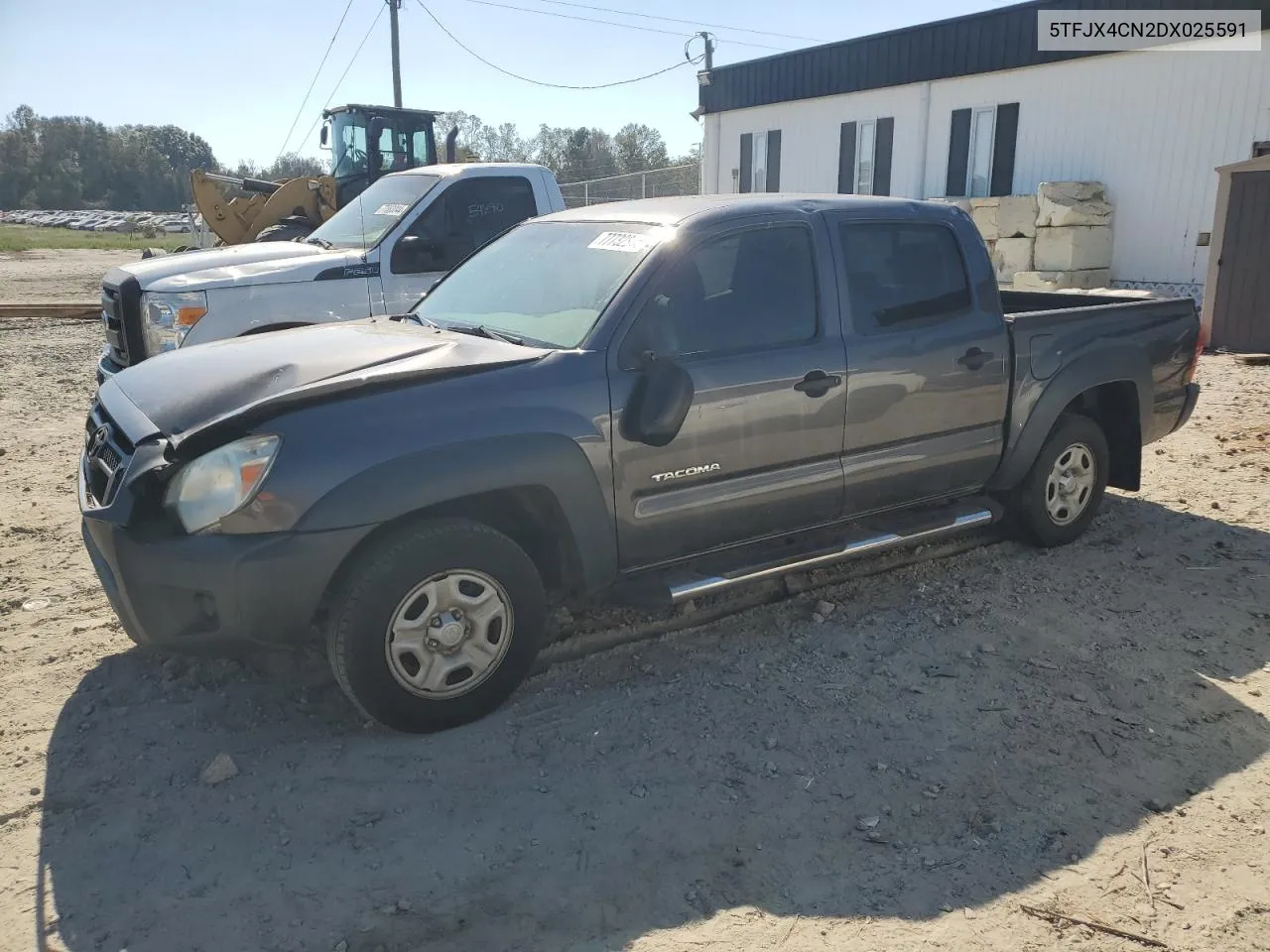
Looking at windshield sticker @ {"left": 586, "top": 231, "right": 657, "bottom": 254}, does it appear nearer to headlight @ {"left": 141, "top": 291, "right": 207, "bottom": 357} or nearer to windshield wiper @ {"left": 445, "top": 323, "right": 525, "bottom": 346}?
windshield wiper @ {"left": 445, "top": 323, "right": 525, "bottom": 346}

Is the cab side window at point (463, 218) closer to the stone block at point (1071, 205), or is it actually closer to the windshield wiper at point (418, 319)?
the windshield wiper at point (418, 319)

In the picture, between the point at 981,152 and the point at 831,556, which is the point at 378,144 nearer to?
the point at 981,152

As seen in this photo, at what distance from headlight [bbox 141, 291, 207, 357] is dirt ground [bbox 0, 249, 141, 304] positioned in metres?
12.6

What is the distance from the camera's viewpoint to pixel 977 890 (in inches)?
111

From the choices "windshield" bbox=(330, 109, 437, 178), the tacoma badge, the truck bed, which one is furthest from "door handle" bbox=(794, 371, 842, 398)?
"windshield" bbox=(330, 109, 437, 178)

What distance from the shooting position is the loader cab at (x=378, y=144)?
15.1 m

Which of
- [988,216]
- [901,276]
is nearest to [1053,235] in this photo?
[988,216]

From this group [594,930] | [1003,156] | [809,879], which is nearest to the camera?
[594,930]

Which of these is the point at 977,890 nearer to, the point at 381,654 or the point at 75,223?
the point at 381,654

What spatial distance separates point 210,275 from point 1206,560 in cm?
653

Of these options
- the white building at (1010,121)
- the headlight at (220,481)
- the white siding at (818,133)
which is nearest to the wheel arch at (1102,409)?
the headlight at (220,481)

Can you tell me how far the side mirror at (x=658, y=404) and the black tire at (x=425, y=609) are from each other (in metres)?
0.64

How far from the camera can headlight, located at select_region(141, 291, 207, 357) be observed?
6695mm

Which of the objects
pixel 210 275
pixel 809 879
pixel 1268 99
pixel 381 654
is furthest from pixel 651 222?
pixel 1268 99
